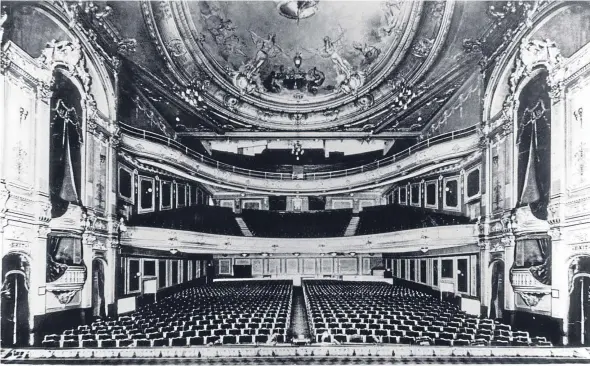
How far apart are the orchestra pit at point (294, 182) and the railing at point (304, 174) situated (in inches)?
1.9

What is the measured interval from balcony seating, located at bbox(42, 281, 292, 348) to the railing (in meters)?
2.50

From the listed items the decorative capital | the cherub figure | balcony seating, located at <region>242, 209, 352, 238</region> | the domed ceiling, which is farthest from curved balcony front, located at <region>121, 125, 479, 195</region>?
the cherub figure

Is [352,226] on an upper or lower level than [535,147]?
lower

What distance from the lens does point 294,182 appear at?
10664 mm

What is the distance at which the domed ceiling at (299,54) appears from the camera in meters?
8.98

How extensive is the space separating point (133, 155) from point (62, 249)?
2437 millimetres

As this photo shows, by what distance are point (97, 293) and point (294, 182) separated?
4745 millimetres

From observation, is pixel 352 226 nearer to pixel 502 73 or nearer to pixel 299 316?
pixel 299 316

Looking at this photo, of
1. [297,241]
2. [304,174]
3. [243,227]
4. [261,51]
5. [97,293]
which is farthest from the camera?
[304,174]

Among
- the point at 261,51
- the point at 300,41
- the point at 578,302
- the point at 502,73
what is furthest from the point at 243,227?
the point at 578,302

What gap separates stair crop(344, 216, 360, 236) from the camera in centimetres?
1084

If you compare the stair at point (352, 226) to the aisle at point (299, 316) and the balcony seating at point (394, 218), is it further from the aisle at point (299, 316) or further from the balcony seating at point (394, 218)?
the aisle at point (299, 316)

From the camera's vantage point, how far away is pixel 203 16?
9172 millimetres

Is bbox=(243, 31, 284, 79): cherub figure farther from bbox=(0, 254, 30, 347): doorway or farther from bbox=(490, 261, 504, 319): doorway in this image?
bbox=(490, 261, 504, 319): doorway
